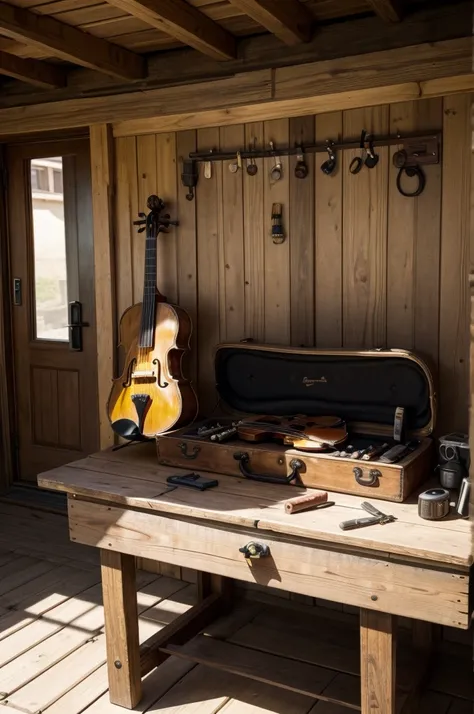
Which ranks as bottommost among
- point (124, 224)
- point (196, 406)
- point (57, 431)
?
point (57, 431)

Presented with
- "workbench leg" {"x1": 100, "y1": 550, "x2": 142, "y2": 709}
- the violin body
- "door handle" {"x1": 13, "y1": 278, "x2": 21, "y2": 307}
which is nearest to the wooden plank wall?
the violin body

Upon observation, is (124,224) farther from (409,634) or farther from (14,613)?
(409,634)

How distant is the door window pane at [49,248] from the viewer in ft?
13.1

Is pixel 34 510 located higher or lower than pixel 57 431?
lower

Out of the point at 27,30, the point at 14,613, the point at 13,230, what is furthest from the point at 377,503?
the point at 13,230

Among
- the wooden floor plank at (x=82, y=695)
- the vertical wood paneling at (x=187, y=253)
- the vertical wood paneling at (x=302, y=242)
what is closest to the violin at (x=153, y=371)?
the vertical wood paneling at (x=187, y=253)

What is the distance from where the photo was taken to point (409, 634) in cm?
288

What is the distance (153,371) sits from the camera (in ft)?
9.61

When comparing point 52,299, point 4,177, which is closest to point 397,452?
point 52,299

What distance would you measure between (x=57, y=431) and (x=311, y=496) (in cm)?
229

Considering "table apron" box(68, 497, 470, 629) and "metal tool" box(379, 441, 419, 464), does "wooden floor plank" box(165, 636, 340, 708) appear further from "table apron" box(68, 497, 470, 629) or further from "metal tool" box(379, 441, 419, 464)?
"metal tool" box(379, 441, 419, 464)

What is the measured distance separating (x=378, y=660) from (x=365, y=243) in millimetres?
1456

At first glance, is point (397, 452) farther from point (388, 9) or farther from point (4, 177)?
point (4, 177)

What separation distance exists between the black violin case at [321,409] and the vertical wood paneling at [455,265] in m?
0.14
